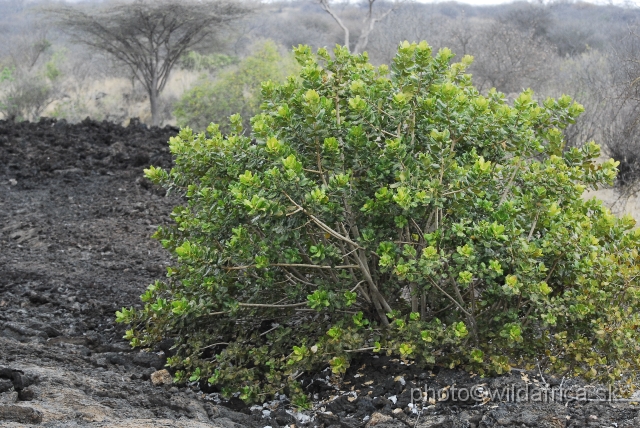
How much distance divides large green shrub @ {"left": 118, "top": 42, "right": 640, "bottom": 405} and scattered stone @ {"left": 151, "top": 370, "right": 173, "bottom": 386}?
8 cm

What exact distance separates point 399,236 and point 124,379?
4.45 ft

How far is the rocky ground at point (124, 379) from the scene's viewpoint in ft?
8.34

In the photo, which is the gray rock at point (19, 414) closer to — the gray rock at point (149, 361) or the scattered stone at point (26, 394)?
the scattered stone at point (26, 394)

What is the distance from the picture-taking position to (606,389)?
277 cm

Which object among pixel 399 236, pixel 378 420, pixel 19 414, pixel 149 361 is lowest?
pixel 149 361

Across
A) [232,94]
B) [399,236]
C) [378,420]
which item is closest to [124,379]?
[378,420]

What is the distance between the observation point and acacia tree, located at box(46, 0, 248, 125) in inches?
640

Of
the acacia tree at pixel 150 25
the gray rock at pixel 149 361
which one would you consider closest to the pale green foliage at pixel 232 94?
the acacia tree at pixel 150 25

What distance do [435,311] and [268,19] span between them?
39.8m

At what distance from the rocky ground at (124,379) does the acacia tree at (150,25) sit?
10.9 meters

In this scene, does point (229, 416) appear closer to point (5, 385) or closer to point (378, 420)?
point (378, 420)

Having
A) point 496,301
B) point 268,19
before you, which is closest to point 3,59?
point 268,19

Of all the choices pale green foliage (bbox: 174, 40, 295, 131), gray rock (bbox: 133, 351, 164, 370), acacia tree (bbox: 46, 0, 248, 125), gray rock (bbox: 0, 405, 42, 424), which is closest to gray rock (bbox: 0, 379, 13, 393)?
gray rock (bbox: 0, 405, 42, 424)

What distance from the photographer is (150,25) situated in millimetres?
16641
